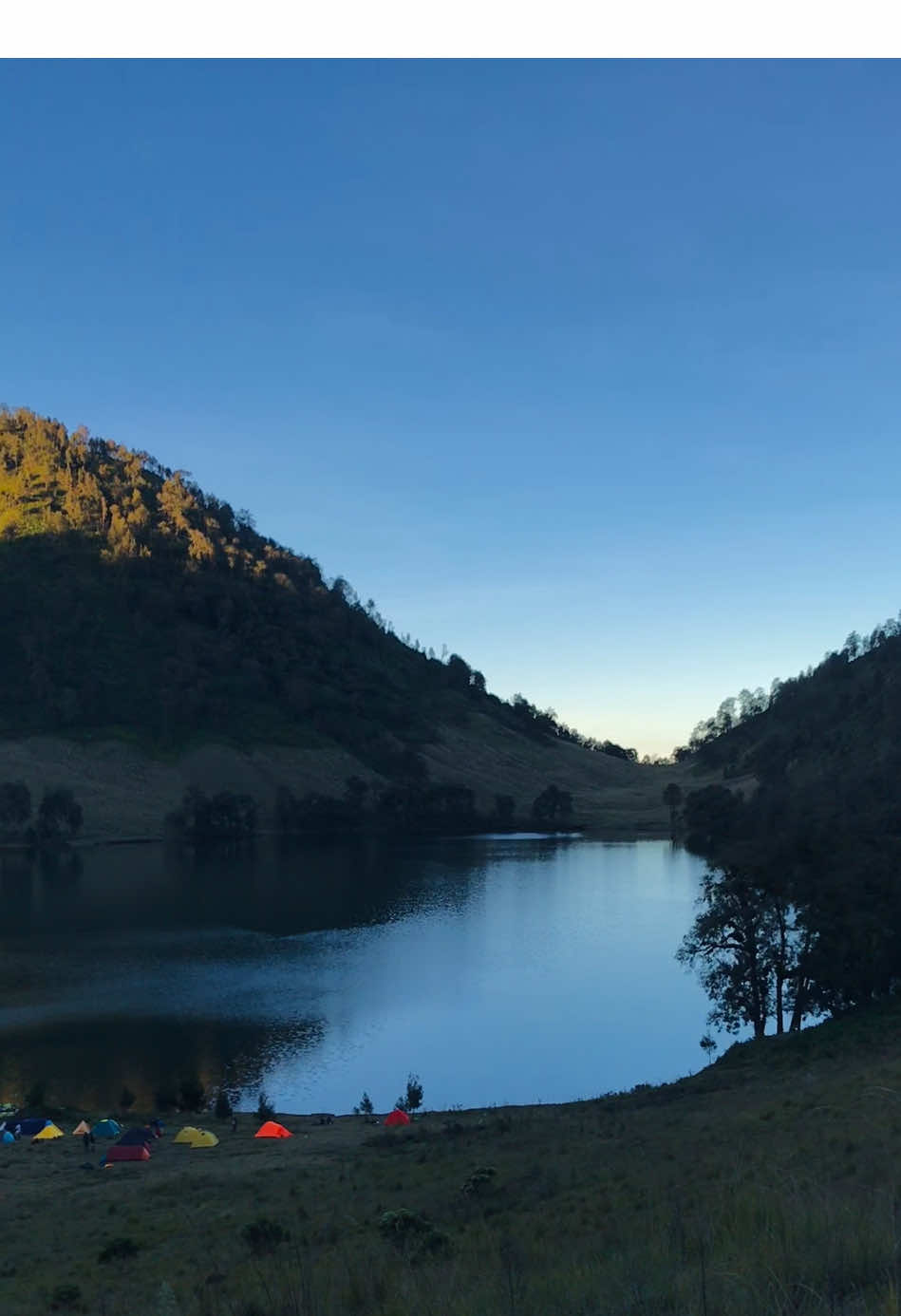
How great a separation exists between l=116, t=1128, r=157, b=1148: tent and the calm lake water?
9116mm

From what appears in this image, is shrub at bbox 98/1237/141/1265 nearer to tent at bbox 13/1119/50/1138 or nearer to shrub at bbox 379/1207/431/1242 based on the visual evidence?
shrub at bbox 379/1207/431/1242

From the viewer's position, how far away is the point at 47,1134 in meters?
35.8

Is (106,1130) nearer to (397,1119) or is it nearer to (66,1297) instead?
(397,1119)

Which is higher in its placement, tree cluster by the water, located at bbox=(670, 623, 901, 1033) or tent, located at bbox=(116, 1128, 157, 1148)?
tree cluster by the water, located at bbox=(670, 623, 901, 1033)

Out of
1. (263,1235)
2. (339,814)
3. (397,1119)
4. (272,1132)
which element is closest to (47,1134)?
(272,1132)

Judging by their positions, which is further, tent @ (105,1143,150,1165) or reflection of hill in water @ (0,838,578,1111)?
reflection of hill in water @ (0,838,578,1111)

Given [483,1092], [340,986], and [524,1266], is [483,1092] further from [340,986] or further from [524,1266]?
[524,1266]

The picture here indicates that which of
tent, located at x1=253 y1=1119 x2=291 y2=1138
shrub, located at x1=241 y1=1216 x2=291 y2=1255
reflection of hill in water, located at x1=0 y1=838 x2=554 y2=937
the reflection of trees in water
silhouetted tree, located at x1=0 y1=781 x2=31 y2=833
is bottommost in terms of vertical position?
reflection of hill in water, located at x1=0 y1=838 x2=554 y2=937

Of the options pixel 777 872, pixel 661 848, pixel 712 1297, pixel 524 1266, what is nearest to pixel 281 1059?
pixel 777 872

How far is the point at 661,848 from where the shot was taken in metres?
161

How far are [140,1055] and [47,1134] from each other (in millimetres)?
14544

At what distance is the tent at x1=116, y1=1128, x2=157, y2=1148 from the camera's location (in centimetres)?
3275

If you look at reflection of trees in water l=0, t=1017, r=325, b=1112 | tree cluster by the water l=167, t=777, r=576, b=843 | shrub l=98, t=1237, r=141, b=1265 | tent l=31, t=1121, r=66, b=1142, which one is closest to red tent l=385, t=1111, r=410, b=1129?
reflection of trees in water l=0, t=1017, r=325, b=1112

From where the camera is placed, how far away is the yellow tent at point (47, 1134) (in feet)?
117
